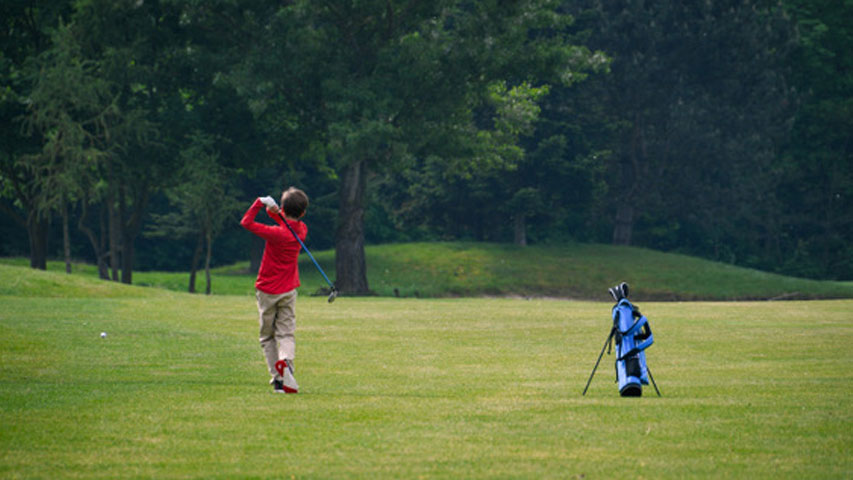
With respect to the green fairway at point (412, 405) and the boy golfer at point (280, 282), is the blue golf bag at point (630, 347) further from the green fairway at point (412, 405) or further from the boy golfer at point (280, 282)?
the boy golfer at point (280, 282)

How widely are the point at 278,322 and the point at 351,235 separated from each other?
105ft

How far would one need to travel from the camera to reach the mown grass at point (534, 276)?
49.8 meters

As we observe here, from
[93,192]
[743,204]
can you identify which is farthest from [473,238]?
[93,192]

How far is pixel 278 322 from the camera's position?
12008 mm

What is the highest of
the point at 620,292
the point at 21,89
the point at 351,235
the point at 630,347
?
the point at 21,89

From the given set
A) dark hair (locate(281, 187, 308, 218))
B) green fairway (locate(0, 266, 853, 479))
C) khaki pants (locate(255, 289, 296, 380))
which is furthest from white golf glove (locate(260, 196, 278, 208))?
green fairway (locate(0, 266, 853, 479))

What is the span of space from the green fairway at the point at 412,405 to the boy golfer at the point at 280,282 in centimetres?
50

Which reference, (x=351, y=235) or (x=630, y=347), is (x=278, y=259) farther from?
(x=351, y=235)

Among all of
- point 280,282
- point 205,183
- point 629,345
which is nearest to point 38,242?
point 205,183

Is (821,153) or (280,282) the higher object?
(821,153)

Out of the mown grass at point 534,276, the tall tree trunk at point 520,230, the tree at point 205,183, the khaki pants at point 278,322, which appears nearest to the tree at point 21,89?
the tree at point 205,183

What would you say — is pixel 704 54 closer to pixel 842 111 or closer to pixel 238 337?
pixel 842 111

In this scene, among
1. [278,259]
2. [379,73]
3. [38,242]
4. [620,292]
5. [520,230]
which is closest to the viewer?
[278,259]

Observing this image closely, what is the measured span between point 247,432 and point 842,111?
58013 mm
